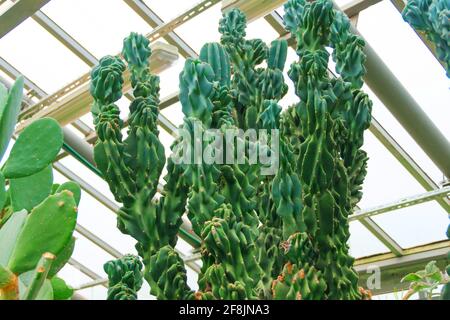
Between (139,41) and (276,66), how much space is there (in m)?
0.25

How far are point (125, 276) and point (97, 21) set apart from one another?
6257mm

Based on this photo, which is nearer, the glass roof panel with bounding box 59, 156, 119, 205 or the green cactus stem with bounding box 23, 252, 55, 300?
the green cactus stem with bounding box 23, 252, 55, 300

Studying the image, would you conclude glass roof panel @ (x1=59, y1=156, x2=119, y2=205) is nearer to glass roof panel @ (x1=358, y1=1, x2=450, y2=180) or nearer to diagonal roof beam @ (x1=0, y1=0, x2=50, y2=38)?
diagonal roof beam @ (x1=0, y1=0, x2=50, y2=38)

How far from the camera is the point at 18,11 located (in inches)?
220

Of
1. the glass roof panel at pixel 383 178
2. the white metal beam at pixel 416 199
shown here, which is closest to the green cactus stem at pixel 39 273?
the glass roof panel at pixel 383 178

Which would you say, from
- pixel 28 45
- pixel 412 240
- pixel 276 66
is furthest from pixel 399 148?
pixel 276 66

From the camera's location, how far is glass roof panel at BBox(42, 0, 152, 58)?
6.77 meters

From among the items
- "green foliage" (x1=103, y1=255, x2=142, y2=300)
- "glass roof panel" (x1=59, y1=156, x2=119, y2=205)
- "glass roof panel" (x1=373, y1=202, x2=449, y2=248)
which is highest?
"glass roof panel" (x1=59, y1=156, x2=119, y2=205)

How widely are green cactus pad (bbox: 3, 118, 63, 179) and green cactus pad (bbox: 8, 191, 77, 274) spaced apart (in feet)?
0.42

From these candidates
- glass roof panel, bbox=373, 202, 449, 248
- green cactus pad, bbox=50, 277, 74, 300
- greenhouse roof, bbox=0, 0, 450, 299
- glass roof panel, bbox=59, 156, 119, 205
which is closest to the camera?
green cactus pad, bbox=50, 277, 74, 300

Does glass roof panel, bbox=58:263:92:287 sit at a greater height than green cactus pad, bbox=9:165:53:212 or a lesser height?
greater

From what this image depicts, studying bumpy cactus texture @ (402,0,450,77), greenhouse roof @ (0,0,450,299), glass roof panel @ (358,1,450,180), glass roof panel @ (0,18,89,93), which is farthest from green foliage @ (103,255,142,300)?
glass roof panel @ (0,18,89,93)

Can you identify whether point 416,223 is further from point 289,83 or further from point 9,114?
point 9,114
